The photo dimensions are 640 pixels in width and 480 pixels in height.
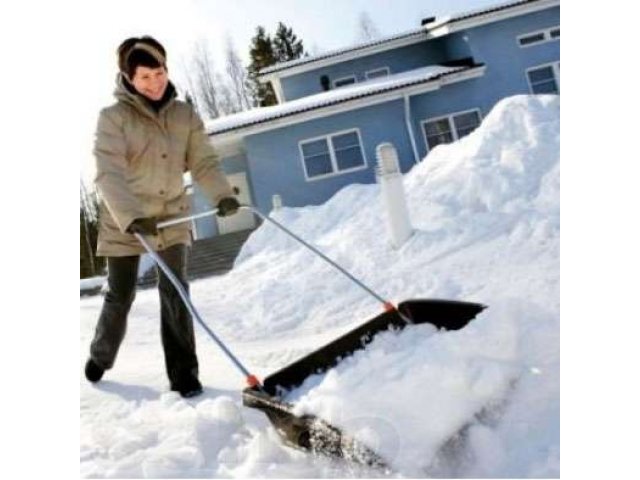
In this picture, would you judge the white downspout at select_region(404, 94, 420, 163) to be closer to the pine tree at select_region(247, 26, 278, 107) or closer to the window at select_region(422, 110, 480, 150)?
the window at select_region(422, 110, 480, 150)

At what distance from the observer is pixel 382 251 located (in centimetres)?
534

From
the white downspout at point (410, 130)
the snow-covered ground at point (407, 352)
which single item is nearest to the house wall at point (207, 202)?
the white downspout at point (410, 130)

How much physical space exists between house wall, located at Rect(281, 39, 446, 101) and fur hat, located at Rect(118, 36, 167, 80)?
13.8 m

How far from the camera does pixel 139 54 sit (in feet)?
7.70

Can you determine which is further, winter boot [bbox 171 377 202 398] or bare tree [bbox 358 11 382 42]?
bare tree [bbox 358 11 382 42]

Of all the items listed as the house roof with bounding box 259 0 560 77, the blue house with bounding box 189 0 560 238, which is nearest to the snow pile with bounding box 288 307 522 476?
the blue house with bounding box 189 0 560 238

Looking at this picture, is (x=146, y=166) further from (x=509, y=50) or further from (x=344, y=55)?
(x=509, y=50)

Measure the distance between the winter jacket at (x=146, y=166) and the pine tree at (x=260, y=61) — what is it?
14292 mm

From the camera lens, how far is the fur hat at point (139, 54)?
2322 mm

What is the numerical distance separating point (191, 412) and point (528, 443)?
129 cm

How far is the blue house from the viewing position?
1299cm
